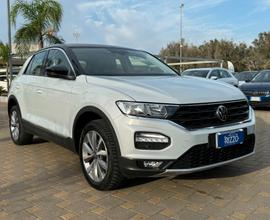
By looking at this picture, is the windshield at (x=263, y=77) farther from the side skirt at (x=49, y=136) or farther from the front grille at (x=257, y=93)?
the side skirt at (x=49, y=136)

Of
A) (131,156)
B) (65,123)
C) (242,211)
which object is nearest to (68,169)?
(65,123)

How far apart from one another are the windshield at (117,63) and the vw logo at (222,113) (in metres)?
1.33

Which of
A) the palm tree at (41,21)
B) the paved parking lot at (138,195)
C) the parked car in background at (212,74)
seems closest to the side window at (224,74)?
the parked car in background at (212,74)

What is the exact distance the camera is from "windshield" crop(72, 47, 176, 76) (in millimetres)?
4906

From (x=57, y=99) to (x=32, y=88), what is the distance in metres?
1.04

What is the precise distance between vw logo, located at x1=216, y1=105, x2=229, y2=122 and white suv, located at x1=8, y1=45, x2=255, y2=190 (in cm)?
1

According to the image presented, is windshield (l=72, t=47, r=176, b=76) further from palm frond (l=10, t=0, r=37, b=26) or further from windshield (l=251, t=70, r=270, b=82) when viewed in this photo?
palm frond (l=10, t=0, r=37, b=26)

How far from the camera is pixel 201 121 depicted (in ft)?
12.9

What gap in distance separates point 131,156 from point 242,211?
1190 millimetres

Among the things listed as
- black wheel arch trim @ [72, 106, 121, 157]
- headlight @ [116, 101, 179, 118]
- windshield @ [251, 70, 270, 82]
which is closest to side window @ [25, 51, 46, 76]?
black wheel arch trim @ [72, 106, 121, 157]

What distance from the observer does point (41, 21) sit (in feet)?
54.7

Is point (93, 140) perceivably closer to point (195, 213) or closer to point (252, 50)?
point (195, 213)

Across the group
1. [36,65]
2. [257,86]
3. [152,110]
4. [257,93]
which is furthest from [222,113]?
[257,86]

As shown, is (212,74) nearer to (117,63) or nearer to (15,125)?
(15,125)
